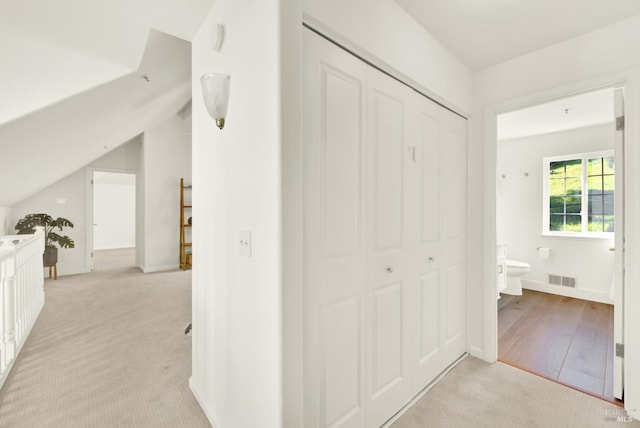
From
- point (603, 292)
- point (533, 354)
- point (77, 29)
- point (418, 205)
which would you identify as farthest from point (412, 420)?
point (603, 292)

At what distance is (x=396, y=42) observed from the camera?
1.64m

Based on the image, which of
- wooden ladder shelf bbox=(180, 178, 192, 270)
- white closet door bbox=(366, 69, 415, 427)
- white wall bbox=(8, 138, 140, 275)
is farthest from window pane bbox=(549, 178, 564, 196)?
white wall bbox=(8, 138, 140, 275)

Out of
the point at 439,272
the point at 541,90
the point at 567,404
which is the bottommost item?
the point at 567,404

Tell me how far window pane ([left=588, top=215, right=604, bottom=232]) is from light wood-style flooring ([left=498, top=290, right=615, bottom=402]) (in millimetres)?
1021

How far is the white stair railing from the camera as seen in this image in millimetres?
2006

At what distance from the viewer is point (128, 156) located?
5.98 metres

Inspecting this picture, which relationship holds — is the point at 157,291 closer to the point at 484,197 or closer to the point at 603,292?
the point at 484,197

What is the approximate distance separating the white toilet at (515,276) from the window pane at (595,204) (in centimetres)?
121

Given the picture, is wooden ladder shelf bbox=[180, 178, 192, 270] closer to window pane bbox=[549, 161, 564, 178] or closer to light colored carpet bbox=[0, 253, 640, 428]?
light colored carpet bbox=[0, 253, 640, 428]

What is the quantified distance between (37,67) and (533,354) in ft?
14.7

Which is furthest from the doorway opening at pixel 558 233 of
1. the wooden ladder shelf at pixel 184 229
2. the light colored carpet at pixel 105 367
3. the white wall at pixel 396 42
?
the wooden ladder shelf at pixel 184 229

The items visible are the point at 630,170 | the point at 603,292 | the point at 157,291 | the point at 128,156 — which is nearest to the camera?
the point at 630,170

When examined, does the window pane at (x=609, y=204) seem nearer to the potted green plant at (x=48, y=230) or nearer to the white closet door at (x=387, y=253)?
the white closet door at (x=387, y=253)

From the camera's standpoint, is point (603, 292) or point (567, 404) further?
point (603, 292)
